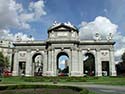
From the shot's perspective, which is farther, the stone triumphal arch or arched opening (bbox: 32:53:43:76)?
arched opening (bbox: 32:53:43:76)

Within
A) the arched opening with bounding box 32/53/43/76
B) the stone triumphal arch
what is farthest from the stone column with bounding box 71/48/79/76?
the arched opening with bounding box 32/53/43/76

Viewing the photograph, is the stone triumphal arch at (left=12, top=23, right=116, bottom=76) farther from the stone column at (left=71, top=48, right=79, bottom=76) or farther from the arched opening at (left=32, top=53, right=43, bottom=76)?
the arched opening at (left=32, top=53, right=43, bottom=76)

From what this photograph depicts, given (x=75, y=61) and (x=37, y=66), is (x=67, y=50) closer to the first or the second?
(x=75, y=61)

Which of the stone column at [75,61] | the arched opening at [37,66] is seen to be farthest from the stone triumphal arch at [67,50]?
the arched opening at [37,66]

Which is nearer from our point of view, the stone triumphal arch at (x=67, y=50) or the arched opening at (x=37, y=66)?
the stone triumphal arch at (x=67, y=50)

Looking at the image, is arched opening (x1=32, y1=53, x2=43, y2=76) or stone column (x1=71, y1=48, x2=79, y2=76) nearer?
stone column (x1=71, y1=48, x2=79, y2=76)

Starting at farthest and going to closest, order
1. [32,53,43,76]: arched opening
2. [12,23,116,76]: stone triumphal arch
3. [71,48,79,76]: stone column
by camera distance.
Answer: [32,53,43,76]: arched opening
[12,23,116,76]: stone triumphal arch
[71,48,79,76]: stone column

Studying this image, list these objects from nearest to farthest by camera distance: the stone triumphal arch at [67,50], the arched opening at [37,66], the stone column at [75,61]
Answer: the stone column at [75,61] < the stone triumphal arch at [67,50] < the arched opening at [37,66]

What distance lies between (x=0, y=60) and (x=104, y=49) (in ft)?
167

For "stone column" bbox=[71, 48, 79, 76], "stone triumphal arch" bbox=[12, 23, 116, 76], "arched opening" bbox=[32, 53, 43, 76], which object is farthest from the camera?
"arched opening" bbox=[32, 53, 43, 76]

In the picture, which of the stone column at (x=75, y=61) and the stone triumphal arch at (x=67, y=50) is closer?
the stone column at (x=75, y=61)

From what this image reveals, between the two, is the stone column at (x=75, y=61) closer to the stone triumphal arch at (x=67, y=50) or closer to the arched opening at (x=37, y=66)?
the stone triumphal arch at (x=67, y=50)

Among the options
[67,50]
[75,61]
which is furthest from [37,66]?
[75,61]

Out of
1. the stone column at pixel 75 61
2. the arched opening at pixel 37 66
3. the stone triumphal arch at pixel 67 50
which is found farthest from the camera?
the arched opening at pixel 37 66
